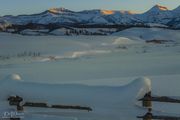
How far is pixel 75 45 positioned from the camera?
31188mm

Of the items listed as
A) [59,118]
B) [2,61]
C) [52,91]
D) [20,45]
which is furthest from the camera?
[20,45]

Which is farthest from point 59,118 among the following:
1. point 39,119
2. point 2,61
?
point 2,61

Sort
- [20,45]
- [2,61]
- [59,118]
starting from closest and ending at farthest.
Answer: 1. [59,118]
2. [2,61]
3. [20,45]

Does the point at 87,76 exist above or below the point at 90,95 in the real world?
below

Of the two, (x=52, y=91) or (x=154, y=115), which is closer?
(x=154, y=115)

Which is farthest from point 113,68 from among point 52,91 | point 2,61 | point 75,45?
point 75,45

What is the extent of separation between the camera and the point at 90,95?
7066 millimetres

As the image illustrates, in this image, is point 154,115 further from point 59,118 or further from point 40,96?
point 40,96

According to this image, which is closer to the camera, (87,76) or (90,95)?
(90,95)

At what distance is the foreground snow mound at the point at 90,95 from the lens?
22.3ft

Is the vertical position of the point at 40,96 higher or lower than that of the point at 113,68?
higher

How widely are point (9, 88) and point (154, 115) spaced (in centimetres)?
244

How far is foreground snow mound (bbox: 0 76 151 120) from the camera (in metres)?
6.81

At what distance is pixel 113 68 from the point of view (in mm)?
17906
